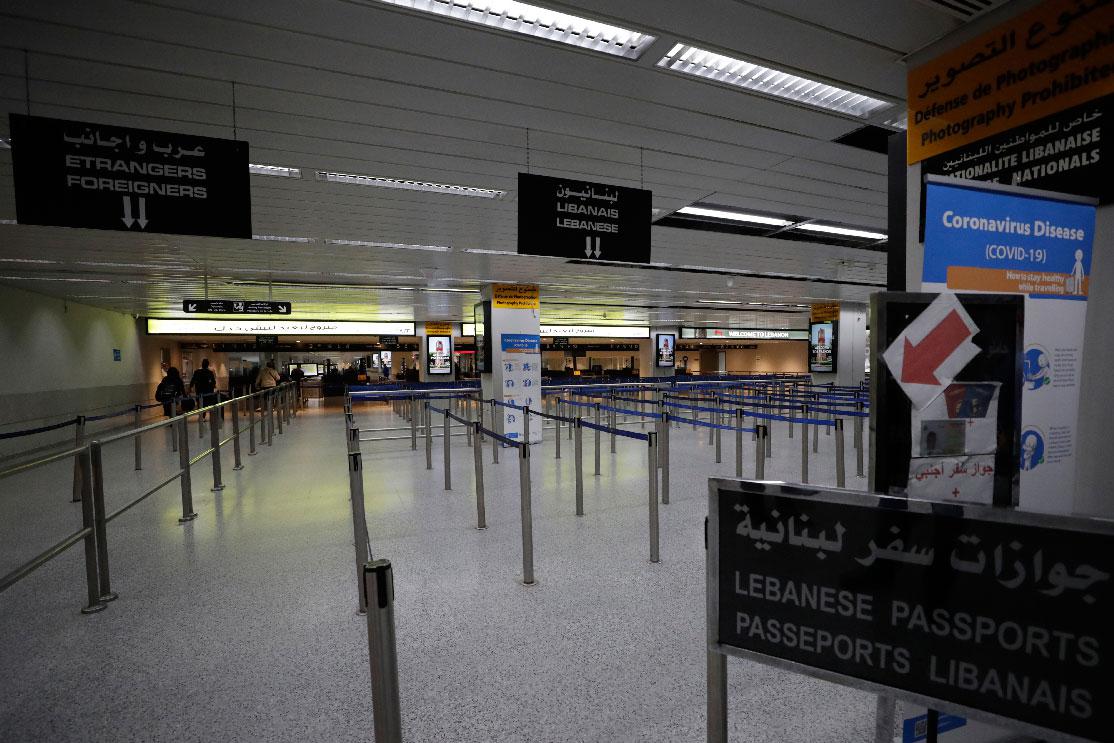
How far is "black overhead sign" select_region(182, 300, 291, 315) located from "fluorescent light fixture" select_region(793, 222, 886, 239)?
866 cm

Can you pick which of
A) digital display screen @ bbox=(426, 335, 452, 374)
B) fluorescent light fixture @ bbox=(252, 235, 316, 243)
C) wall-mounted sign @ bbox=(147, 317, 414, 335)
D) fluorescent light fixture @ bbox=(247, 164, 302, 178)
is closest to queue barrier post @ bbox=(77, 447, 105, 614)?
fluorescent light fixture @ bbox=(247, 164, 302, 178)

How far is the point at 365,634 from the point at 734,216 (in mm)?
5769

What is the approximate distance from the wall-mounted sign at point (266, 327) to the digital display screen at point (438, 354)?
2.84ft

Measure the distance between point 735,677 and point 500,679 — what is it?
1103 mm

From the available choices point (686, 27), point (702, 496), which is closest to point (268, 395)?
point (702, 496)

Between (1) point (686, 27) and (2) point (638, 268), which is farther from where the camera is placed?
(2) point (638, 268)

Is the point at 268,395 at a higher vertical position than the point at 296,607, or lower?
higher

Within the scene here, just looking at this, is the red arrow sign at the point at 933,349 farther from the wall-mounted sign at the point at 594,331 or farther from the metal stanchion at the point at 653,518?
the wall-mounted sign at the point at 594,331

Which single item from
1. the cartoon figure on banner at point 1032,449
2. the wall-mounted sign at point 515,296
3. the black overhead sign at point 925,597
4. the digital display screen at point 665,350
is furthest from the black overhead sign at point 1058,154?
the digital display screen at point 665,350

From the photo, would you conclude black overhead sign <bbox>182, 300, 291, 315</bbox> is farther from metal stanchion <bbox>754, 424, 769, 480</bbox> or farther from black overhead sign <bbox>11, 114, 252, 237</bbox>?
metal stanchion <bbox>754, 424, 769, 480</bbox>

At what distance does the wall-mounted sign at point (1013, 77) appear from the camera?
204cm

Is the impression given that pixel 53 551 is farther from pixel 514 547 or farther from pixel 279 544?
pixel 514 547

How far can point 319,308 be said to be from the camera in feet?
50.8

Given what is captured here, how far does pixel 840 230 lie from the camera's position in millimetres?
7031
